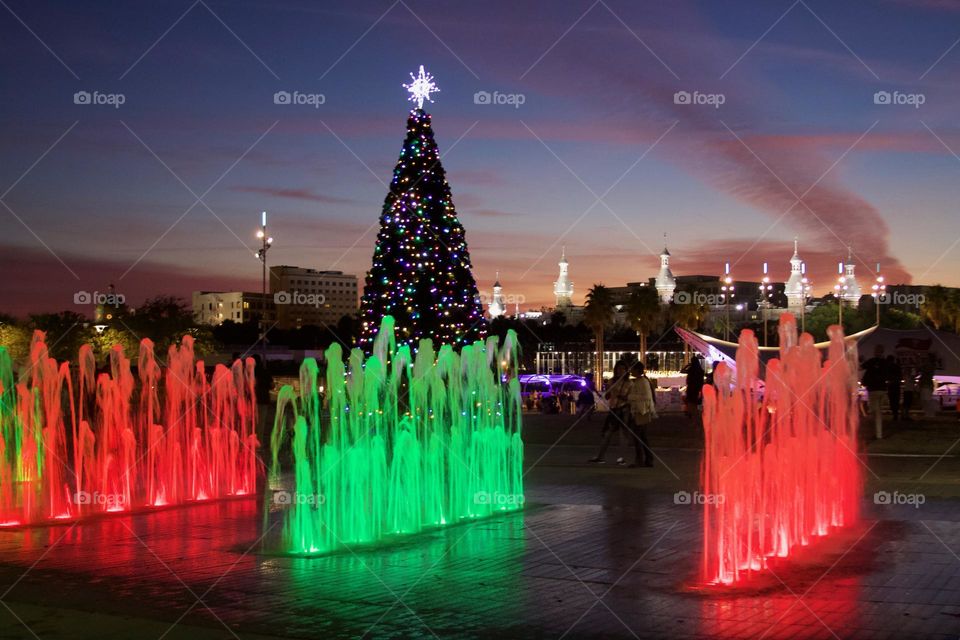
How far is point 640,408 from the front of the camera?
53.2ft

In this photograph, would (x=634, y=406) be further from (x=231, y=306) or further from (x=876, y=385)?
(x=231, y=306)

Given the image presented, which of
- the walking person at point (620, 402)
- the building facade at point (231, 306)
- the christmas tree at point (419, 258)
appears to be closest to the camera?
the walking person at point (620, 402)

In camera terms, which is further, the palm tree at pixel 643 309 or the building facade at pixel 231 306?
the building facade at pixel 231 306

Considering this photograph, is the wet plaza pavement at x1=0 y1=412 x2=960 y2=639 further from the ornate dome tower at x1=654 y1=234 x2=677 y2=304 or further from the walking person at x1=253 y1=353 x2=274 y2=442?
the ornate dome tower at x1=654 y1=234 x2=677 y2=304

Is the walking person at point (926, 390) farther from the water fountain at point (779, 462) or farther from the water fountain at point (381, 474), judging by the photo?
the water fountain at point (381, 474)

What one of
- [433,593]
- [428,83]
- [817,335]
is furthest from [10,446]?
[817,335]

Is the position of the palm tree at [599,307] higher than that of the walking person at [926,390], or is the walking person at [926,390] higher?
the palm tree at [599,307]

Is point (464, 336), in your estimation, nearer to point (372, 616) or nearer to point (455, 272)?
point (455, 272)

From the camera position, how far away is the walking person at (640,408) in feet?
53.2

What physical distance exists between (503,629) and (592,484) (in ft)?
26.3

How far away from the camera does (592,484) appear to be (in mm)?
14438

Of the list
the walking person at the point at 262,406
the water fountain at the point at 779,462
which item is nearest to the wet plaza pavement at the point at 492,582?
the water fountain at the point at 779,462

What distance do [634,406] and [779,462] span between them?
5.62 m

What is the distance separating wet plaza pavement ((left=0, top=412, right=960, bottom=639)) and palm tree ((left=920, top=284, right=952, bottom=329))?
68.7 meters
